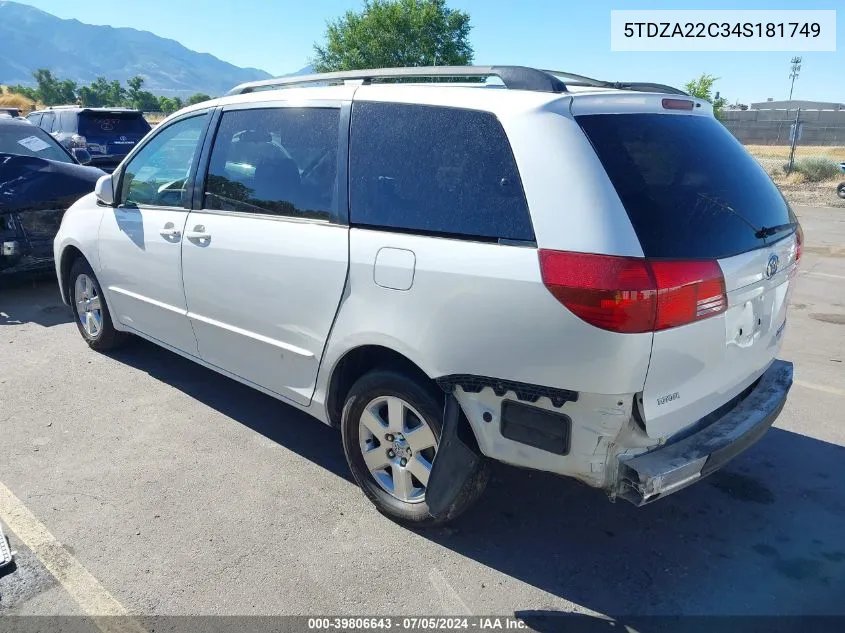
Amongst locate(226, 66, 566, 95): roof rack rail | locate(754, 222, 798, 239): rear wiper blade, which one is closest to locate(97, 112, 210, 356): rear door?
locate(226, 66, 566, 95): roof rack rail

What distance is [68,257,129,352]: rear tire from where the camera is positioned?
16.1 ft

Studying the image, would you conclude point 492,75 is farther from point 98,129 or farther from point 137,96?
point 137,96

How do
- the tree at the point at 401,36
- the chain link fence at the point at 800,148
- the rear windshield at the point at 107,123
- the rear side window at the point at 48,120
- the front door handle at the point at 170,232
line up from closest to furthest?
the front door handle at the point at 170,232
the rear windshield at the point at 107,123
the rear side window at the point at 48,120
the chain link fence at the point at 800,148
the tree at the point at 401,36

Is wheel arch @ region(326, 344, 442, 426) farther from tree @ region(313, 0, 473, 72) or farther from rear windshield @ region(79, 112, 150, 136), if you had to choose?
tree @ region(313, 0, 473, 72)

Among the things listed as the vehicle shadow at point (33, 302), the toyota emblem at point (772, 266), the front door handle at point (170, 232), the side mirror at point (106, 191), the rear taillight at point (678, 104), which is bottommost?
the vehicle shadow at point (33, 302)

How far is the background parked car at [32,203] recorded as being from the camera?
6406 mm

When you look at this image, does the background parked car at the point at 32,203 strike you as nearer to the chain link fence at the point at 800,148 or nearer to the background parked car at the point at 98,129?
the background parked car at the point at 98,129

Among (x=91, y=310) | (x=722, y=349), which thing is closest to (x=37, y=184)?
(x=91, y=310)

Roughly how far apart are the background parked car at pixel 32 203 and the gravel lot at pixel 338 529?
2792mm

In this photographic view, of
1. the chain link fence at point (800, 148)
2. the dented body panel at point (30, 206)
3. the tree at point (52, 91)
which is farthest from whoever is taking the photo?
the tree at point (52, 91)

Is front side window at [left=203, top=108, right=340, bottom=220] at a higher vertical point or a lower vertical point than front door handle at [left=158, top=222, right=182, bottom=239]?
higher

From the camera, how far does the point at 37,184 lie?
21.8 feet

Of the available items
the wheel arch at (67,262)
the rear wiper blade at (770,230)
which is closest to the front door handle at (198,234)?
the wheel arch at (67,262)

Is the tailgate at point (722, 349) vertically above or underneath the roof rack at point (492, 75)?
underneath
